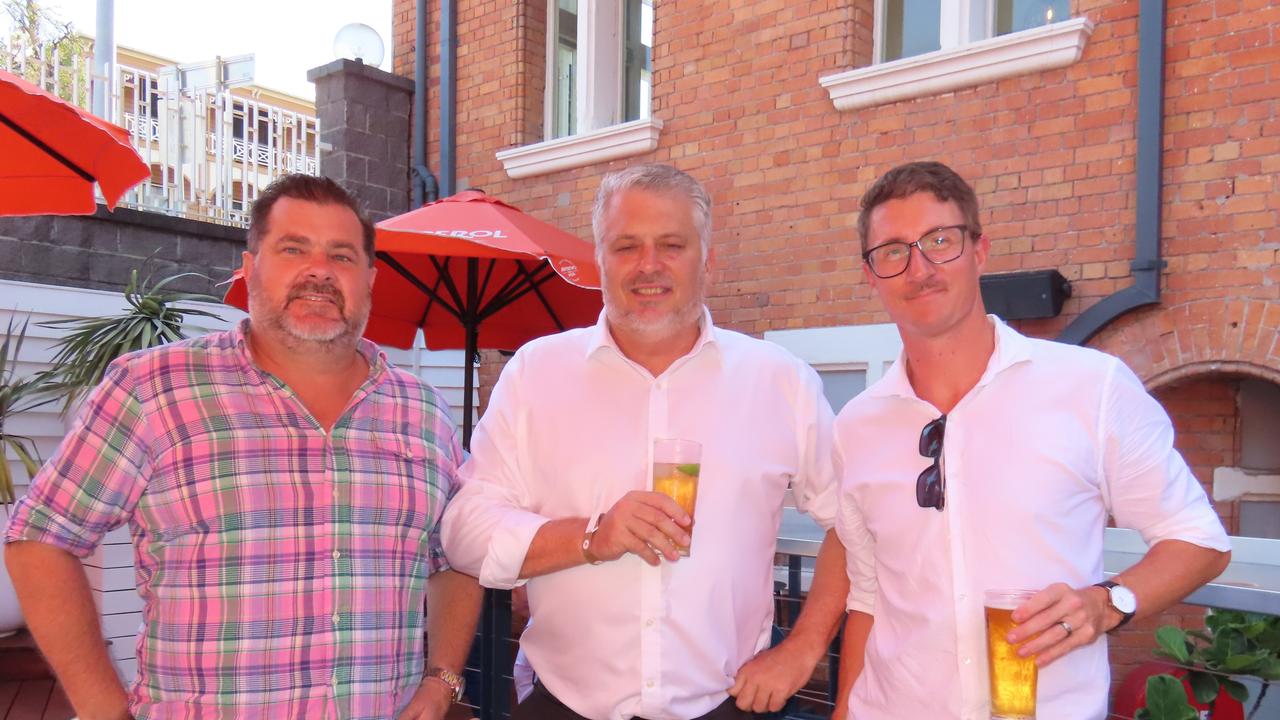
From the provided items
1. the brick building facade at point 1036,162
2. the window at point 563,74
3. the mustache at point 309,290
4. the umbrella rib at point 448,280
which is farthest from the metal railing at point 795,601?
the window at point 563,74

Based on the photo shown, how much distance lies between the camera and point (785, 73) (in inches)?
241

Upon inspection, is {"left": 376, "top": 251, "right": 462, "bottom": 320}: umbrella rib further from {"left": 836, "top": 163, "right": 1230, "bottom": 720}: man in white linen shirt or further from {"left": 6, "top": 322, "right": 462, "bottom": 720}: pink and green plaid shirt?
{"left": 836, "top": 163, "right": 1230, "bottom": 720}: man in white linen shirt

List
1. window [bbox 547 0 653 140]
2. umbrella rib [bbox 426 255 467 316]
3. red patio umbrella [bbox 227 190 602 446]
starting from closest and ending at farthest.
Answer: red patio umbrella [bbox 227 190 602 446]
umbrella rib [bbox 426 255 467 316]
window [bbox 547 0 653 140]

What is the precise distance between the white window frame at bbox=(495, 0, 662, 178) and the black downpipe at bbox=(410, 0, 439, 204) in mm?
802

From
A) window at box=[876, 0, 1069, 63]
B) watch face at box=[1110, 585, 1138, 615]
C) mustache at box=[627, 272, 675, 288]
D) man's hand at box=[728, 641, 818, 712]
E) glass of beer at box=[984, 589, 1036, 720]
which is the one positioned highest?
window at box=[876, 0, 1069, 63]

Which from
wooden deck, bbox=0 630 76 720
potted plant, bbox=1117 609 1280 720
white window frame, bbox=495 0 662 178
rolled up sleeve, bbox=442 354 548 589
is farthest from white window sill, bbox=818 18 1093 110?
wooden deck, bbox=0 630 76 720

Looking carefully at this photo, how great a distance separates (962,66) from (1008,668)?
14.4ft

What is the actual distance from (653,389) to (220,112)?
641cm

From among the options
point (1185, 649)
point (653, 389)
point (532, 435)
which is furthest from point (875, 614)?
point (1185, 649)

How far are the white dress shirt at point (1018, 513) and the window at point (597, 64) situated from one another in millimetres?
5733

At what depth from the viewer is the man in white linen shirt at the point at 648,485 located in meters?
2.06

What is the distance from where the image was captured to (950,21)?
18.2ft

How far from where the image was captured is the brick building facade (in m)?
4.60

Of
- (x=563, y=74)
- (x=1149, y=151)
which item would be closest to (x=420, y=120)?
(x=563, y=74)
